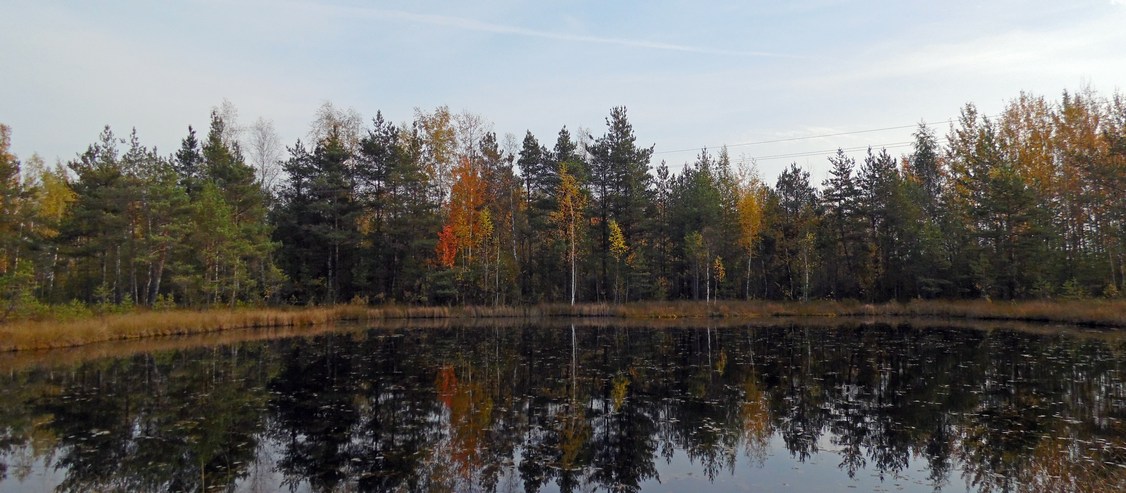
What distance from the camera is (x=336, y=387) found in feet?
48.6

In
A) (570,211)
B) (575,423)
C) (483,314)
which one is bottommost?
(575,423)

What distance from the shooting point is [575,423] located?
35.9 ft

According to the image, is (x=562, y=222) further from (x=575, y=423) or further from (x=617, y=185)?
(x=575, y=423)

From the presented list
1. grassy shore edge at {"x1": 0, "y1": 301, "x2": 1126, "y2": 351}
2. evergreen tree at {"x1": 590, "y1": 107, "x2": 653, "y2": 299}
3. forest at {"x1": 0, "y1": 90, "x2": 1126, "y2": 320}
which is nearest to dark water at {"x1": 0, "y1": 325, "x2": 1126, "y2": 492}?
grassy shore edge at {"x1": 0, "y1": 301, "x2": 1126, "y2": 351}

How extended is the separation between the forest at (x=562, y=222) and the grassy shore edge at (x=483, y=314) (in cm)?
184

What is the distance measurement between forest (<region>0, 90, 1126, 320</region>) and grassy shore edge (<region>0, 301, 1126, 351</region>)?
6.03 feet

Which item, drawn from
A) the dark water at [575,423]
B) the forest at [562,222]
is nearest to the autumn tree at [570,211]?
the forest at [562,222]

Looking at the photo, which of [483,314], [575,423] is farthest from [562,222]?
[575,423]

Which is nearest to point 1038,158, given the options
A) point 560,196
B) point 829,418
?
point 560,196


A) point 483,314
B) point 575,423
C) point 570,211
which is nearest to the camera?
point 575,423

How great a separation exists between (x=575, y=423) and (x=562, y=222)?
34.0 m

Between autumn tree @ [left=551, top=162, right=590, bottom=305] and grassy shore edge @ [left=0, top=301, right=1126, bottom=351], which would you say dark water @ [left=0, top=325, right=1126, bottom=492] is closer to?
grassy shore edge @ [left=0, top=301, right=1126, bottom=351]

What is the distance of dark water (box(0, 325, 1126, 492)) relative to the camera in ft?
26.3

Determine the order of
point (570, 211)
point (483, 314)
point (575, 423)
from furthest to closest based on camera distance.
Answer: point (570, 211)
point (483, 314)
point (575, 423)
